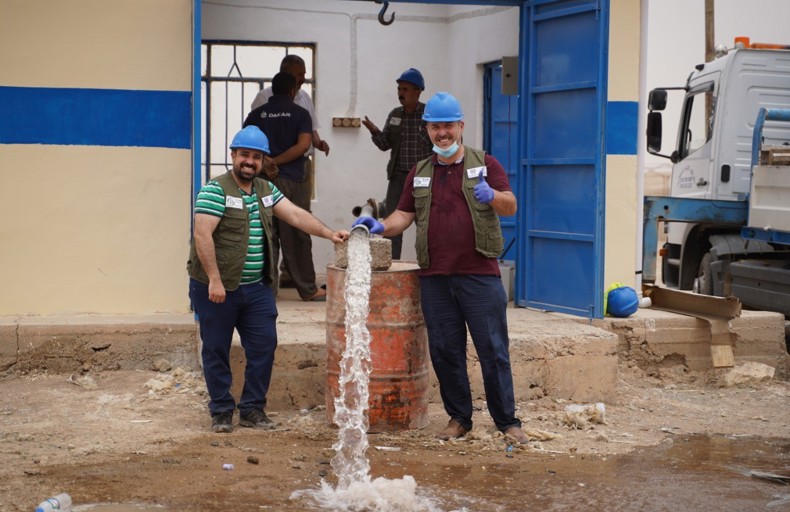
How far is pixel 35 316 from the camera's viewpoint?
26.4 ft

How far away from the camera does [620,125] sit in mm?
8297

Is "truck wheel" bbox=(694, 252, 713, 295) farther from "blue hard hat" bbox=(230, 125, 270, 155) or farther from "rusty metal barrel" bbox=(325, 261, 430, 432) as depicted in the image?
"blue hard hat" bbox=(230, 125, 270, 155)

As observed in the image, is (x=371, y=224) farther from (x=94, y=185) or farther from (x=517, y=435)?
(x=94, y=185)

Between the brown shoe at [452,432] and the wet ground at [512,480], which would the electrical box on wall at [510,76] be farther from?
the wet ground at [512,480]

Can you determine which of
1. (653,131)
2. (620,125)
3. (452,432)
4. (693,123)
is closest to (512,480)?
(452,432)

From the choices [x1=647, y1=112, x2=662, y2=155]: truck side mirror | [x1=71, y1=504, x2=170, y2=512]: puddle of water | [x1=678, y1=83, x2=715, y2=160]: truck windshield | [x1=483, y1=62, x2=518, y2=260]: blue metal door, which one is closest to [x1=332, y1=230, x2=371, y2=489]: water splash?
[x1=71, y1=504, x2=170, y2=512]: puddle of water

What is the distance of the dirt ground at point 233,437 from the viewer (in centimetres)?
529

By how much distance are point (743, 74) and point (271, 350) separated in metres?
6.56

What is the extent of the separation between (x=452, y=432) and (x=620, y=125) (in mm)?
3146

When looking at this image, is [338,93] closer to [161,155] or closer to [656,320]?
[161,155]

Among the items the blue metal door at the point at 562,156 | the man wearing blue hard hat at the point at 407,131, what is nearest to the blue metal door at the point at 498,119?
the man wearing blue hard hat at the point at 407,131

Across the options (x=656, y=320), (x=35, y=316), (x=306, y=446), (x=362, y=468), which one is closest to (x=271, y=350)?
(x=306, y=446)

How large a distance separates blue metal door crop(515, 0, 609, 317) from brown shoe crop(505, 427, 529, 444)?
2.02 meters

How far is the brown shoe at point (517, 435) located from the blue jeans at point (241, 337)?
4.84ft
